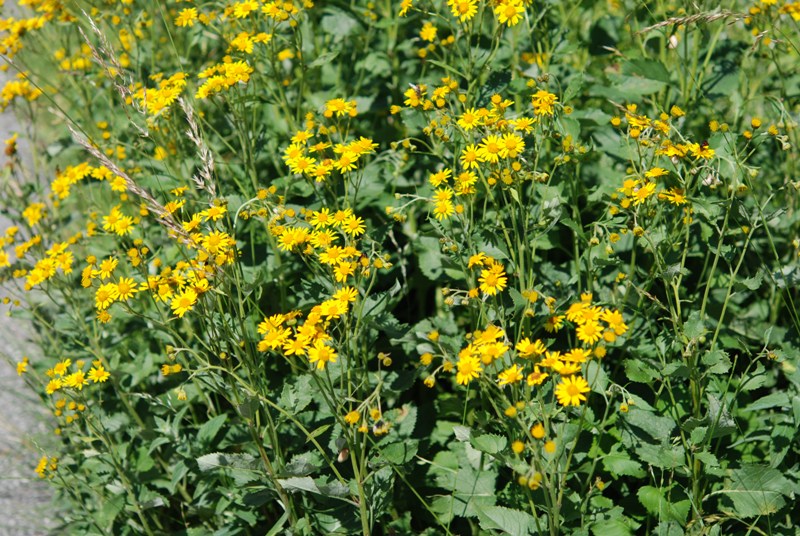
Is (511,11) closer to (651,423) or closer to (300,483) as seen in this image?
(651,423)

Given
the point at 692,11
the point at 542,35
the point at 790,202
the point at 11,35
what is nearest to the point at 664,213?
the point at 790,202

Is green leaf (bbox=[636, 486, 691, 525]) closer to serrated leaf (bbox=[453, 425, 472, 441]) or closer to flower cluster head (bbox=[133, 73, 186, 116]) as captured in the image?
serrated leaf (bbox=[453, 425, 472, 441])

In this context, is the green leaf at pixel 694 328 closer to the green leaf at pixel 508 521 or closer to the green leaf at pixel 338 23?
the green leaf at pixel 508 521

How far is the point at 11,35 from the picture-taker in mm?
3527

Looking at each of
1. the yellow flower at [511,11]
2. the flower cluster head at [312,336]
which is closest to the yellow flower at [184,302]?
the flower cluster head at [312,336]

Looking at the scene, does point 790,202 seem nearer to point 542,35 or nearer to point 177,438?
point 542,35

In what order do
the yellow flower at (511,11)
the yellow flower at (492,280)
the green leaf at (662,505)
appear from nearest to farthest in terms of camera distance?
the yellow flower at (492,280) → the green leaf at (662,505) → the yellow flower at (511,11)

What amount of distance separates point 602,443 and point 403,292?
→ 0.83 m

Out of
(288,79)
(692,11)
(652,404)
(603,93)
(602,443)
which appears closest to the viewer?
(602,443)

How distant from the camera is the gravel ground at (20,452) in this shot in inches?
126

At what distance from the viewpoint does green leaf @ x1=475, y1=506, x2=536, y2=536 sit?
6.89 ft

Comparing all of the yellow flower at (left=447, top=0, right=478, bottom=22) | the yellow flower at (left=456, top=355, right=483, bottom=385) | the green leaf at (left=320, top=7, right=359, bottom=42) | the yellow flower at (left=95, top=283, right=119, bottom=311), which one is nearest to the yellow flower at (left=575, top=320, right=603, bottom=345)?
the yellow flower at (left=456, top=355, right=483, bottom=385)

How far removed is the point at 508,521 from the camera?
2.12 meters

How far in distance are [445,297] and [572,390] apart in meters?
0.77
